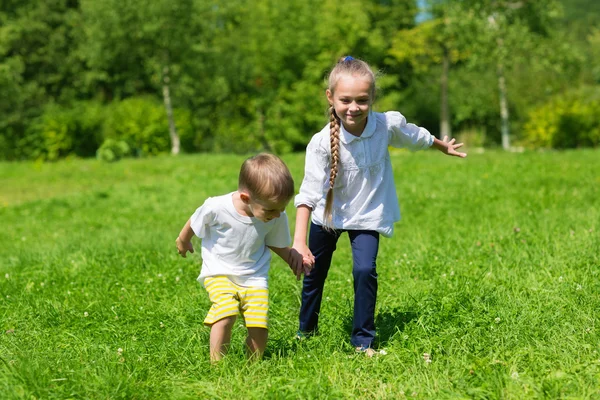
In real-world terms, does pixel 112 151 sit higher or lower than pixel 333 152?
lower

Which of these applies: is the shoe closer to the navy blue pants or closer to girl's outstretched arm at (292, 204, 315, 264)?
the navy blue pants

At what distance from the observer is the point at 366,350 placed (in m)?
3.90

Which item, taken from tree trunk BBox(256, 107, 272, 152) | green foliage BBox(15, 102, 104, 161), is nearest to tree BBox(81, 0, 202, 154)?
green foliage BBox(15, 102, 104, 161)

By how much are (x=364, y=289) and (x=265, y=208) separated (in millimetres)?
927

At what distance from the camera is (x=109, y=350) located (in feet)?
12.6

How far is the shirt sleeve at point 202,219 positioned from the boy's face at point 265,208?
0.22 m

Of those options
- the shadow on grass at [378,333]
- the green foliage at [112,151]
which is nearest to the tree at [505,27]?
the green foliage at [112,151]

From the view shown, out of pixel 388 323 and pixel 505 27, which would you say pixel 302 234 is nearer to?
pixel 388 323

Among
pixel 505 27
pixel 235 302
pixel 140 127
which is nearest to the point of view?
pixel 235 302

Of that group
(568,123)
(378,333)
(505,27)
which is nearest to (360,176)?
(378,333)

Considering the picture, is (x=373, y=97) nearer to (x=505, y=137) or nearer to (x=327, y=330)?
(x=327, y=330)

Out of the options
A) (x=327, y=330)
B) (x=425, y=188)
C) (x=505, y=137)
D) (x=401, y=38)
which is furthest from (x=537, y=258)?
(x=401, y=38)

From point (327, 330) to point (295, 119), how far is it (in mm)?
26015

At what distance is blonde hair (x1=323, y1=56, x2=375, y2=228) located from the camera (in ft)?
12.7
